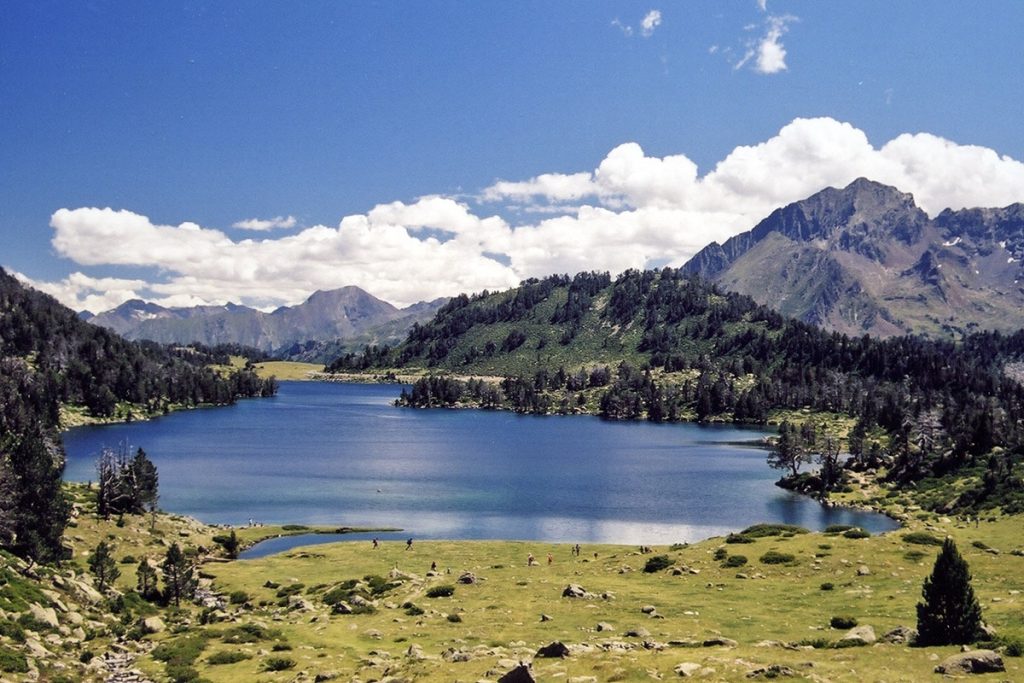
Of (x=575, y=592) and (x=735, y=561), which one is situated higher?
(x=735, y=561)

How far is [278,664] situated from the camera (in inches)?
1869

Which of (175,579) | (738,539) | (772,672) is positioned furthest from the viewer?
(738,539)

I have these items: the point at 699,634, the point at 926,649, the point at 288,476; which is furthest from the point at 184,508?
the point at 926,649

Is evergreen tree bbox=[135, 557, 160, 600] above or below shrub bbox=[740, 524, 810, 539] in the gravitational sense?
below

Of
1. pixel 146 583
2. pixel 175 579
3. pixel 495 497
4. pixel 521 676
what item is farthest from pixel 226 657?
pixel 495 497

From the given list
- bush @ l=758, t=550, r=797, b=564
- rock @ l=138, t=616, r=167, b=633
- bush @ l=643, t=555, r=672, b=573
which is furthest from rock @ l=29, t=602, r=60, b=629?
bush @ l=758, t=550, r=797, b=564

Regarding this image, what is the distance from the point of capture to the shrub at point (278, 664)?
47.1m

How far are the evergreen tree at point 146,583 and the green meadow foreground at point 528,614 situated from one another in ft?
7.96

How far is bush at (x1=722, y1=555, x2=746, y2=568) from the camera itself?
71.8 meters

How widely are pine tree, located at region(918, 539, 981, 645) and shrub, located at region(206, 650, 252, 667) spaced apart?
41.3m

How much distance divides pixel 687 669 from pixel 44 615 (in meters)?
46.5

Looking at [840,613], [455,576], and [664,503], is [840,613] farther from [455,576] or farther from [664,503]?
[664,503]

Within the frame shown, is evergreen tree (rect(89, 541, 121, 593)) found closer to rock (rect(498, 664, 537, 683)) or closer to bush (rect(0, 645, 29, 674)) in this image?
bush (rect(0, 645, 29, 674))

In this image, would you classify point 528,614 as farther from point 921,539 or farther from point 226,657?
point 921,539
